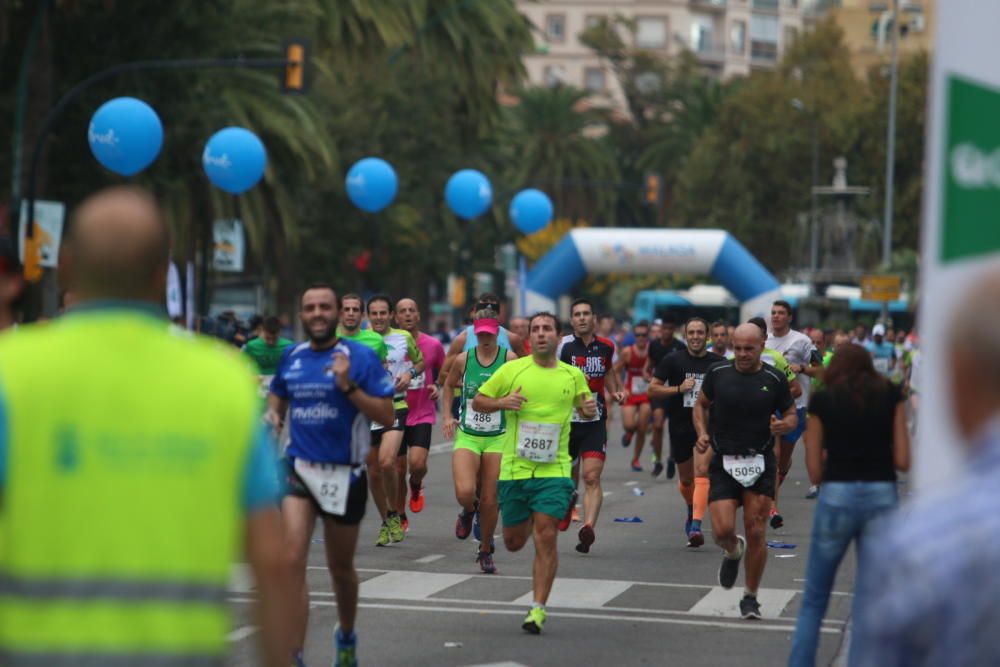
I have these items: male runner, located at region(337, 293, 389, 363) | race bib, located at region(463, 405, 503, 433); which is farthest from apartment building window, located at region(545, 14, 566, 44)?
race bib, located at region(463, 405, 503, 433)

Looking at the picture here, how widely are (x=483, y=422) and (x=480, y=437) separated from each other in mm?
146

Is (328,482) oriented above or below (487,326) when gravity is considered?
below

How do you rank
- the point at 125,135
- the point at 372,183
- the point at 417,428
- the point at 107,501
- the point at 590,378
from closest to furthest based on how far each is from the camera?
the point at 107,501 < the point at 417,428 < the point at 590,378 < the point at 125,135 < the point at 372,183

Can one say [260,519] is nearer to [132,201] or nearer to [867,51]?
[132,201]

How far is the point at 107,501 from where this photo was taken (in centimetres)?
364

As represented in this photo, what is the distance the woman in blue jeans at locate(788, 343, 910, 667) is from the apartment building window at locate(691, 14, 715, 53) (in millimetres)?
116798

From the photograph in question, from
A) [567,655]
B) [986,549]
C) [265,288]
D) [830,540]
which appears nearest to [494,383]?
[567,655]

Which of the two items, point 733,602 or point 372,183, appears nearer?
point 733,602

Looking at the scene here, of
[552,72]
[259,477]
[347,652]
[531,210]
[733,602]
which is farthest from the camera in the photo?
[552,72]

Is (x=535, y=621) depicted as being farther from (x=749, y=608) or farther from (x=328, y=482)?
(x=328, y=482)

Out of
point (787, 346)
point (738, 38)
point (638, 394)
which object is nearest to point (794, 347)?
point (787, 346)

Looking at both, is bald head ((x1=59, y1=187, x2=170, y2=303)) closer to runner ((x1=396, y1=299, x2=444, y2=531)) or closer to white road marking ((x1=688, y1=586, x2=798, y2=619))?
white road marking ((x1=688, y1=586, x2=798, y2=619))

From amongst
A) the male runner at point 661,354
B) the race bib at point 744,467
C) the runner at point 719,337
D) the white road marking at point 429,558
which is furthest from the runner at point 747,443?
the male runner at point 661,354

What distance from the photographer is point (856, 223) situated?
219 feet
